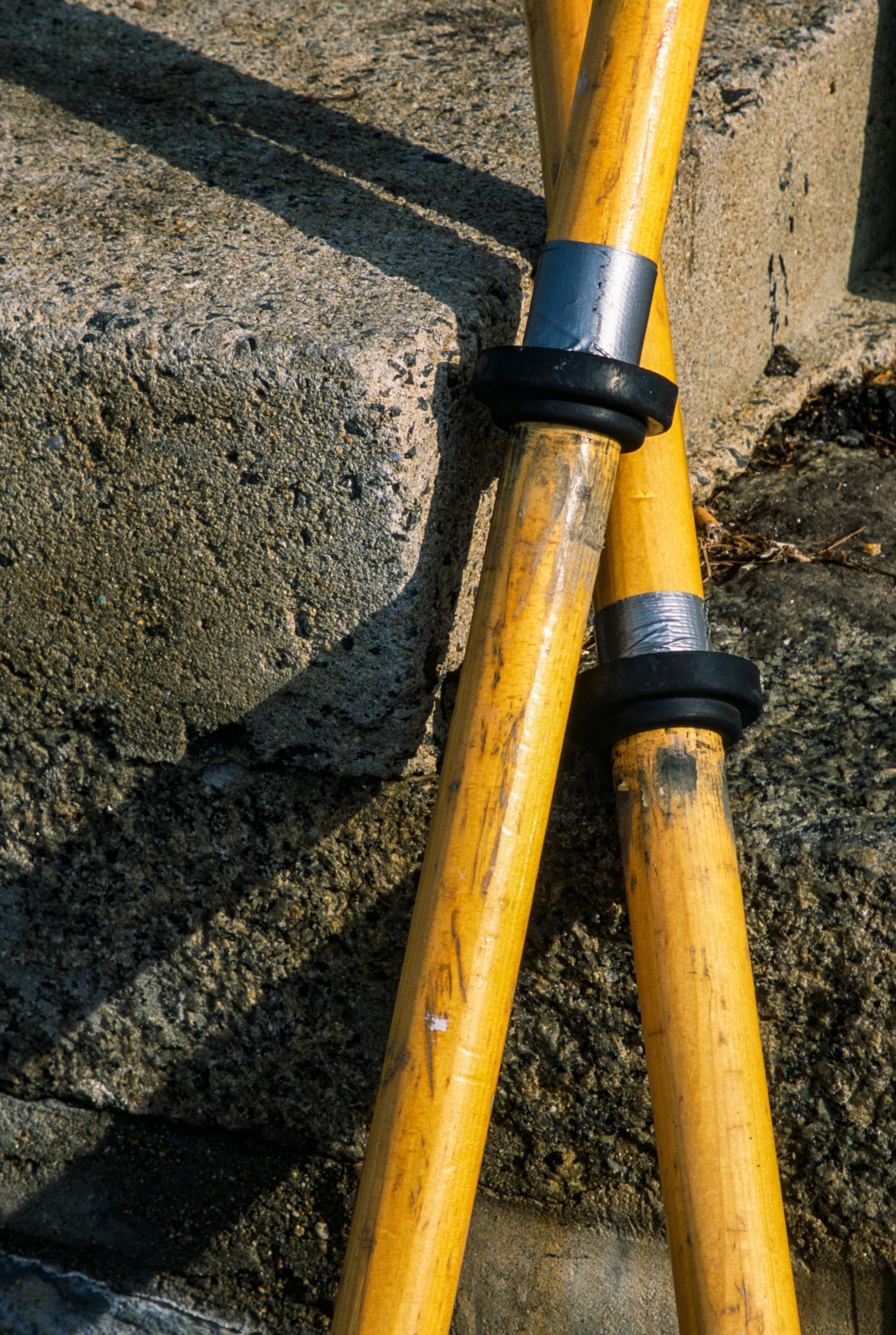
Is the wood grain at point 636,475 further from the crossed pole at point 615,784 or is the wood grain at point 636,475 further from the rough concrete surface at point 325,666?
the rough concrete surface at point 325,666

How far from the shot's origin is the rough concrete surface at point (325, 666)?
125cm

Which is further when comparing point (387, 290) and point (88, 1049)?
point (88, 1049)

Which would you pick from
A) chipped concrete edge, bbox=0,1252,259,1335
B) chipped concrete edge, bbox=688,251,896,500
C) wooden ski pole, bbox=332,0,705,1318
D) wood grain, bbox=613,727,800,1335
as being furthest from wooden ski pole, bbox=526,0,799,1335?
chipped concrete edge, bbox=0,1252,259,1335

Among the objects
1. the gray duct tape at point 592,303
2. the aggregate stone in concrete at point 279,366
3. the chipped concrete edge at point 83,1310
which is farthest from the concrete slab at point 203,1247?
the gray duct tape at point 592,303

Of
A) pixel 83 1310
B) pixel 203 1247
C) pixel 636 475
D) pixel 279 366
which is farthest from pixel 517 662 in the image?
pixel 83 1310

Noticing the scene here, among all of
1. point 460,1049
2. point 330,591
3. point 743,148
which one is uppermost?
point 743,148

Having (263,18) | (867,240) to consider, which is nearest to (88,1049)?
(263,18)

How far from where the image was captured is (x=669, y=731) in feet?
3.96

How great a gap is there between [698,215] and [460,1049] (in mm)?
1265

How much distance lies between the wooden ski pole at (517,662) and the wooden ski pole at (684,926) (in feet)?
0.40

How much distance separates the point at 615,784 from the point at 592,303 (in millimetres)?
534

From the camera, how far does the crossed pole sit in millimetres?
1024

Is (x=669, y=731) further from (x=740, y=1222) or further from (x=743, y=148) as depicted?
(x=743, y=148)

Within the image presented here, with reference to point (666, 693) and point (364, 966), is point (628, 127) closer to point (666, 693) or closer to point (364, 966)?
point (666, 693)
